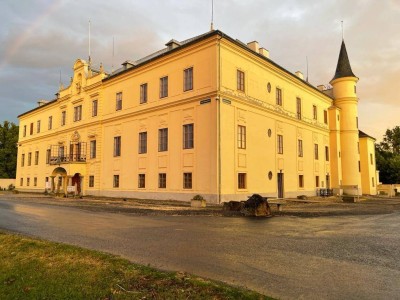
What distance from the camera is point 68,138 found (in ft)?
135

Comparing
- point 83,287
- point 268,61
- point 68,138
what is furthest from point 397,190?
point 83,287

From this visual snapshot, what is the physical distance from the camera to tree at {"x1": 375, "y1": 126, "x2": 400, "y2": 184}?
59.9m

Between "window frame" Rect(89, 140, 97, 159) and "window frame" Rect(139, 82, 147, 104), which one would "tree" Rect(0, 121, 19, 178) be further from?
"window frame" Rect(139, 82, 147, 104)

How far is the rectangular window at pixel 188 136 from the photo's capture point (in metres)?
25.7

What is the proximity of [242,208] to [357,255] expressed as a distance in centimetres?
980

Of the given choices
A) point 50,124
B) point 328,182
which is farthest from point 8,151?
point 328,182

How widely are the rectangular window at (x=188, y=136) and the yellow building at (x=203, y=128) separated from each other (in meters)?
0.08

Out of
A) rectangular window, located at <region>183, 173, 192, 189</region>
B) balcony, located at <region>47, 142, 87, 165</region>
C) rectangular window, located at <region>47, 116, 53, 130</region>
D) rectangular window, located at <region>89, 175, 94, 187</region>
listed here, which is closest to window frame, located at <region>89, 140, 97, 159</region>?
balcony, located at <region>47, 142, 87, 165</region>

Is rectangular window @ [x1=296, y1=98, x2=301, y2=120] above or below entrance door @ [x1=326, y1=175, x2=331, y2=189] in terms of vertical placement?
above

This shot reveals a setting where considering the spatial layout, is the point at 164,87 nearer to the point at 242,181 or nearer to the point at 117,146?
the point at 117,146

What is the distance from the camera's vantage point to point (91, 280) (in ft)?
18.0

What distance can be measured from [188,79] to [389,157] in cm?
5644

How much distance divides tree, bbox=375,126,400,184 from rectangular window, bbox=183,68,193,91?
50.1 m

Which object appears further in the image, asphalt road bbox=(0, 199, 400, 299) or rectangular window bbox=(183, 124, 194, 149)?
rectangular window bbox=(183, 124, 194, 149)
